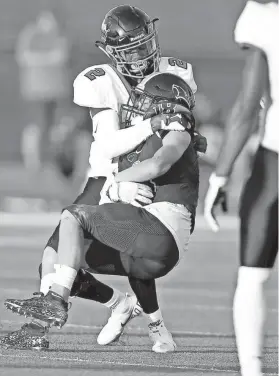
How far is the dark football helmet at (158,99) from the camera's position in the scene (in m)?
5.47

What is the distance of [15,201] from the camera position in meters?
16.2

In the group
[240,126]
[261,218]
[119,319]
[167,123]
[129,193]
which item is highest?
[240,126]

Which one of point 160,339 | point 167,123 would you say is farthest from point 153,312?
point 167,123

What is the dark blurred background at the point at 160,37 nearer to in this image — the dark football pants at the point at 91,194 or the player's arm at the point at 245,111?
the dark football pants at the point at 91,194

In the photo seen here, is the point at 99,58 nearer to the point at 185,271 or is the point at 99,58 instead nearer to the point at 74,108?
the point at 74,108

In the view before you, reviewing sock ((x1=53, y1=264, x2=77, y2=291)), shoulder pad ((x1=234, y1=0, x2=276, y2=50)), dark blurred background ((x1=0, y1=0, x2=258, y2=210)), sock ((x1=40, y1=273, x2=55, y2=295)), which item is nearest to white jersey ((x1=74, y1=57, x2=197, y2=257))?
sock ((x1=53, y1=264, x2=77, y2=291))

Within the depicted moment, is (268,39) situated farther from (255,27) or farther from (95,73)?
(95,73)

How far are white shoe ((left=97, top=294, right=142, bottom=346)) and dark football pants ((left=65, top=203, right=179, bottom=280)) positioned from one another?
0.64 metres

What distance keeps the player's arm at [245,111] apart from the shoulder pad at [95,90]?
1.25m

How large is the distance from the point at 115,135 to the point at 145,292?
0.81 m

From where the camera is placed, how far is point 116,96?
5.59 meters

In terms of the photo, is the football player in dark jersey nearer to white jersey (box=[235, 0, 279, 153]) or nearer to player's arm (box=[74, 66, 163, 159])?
player's arm (box=[74, 66, 163, 159])

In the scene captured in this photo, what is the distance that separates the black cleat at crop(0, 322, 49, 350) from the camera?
18.1ft

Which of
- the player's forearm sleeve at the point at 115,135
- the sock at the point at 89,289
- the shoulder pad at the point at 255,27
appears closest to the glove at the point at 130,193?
the player's forearm sleeve at the point at 115,135
